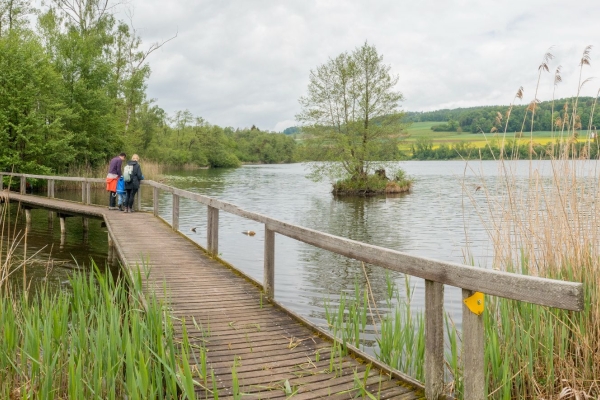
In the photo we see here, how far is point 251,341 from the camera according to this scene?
468 centimetres

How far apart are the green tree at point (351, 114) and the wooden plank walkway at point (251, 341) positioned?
27.2 meters

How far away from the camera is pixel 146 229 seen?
472 inches

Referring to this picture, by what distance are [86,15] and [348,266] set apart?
109ft

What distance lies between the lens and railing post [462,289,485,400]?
306cm

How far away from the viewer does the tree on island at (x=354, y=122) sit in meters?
34.9

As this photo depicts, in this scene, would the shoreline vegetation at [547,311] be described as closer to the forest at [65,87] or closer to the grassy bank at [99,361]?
the grassy bank at [99,361]

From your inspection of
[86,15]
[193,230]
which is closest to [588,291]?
[193,230]

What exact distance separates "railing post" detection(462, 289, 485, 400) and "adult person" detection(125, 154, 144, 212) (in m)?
11.8

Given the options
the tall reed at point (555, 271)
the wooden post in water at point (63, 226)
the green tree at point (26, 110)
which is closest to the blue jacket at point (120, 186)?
the wooden post in water at point (63, 226)

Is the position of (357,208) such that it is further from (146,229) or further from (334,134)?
(146,229)

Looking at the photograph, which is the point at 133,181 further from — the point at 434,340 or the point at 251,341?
the point at 434,340

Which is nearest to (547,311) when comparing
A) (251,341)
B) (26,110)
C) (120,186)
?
(251,341)

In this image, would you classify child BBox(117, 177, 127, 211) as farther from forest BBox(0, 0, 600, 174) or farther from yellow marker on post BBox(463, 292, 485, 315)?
yellow marker on post BBox(463, 292, 485, 315)

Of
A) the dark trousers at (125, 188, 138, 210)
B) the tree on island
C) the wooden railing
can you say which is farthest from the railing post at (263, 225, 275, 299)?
the tree on island
